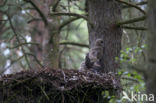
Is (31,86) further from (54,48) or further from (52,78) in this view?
(54,48)

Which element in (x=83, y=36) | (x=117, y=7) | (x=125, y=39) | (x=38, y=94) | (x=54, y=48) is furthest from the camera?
(x=83, y=36)

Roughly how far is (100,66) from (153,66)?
2.70 m

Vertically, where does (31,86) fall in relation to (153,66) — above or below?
below

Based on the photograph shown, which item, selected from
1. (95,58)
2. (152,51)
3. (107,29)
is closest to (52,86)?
(95,58)

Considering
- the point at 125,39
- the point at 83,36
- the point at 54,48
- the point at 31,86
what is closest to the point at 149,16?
the point at 31,86

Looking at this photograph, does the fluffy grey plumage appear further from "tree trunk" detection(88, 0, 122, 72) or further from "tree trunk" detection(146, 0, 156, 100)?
"tree trunk" detection(146, 0, 156, 100)

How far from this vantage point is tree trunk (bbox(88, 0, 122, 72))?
4.51 m

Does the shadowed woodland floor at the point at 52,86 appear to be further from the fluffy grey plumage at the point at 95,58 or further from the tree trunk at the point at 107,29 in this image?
the tree trunk at the point at 107,29

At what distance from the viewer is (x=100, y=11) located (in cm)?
472

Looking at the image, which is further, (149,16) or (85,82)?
(85,82)

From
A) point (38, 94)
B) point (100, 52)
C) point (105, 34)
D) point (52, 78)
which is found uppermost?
point (105, 34)

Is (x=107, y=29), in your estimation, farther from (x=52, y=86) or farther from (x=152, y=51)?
(x=152, y=51)

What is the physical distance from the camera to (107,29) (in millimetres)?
4582

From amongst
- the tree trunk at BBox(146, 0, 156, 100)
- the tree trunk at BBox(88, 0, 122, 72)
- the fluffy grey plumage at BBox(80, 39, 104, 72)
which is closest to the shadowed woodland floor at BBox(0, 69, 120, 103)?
the fluffy grey plumage at BBox(80, 39, 104, 72)
